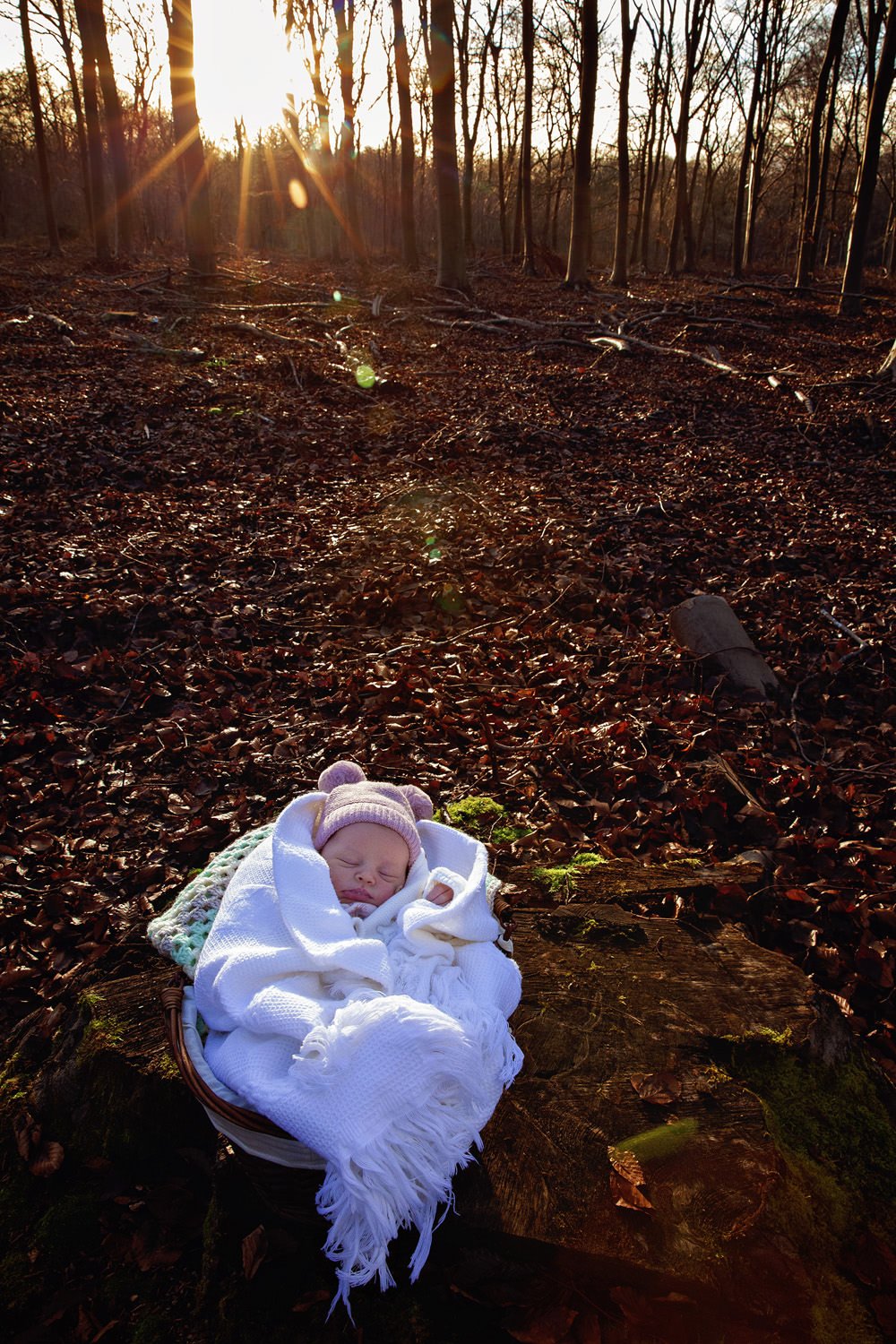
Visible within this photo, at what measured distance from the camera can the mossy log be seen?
1685 mm

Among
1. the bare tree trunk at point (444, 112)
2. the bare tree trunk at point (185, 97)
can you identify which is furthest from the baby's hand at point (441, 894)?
the bare tree trunk at point (185, 97)

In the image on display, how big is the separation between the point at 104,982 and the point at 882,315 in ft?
64.3

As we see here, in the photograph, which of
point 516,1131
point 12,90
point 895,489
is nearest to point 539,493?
point 895,489

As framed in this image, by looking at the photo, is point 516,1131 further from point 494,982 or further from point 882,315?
point 882,315

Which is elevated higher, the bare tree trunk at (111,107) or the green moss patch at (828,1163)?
the bare tree trunk at (111,107)

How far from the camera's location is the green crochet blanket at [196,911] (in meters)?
2.24

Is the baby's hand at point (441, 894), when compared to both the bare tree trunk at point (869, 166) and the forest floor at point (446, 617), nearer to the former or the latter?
the forest floor at point (446, 617)

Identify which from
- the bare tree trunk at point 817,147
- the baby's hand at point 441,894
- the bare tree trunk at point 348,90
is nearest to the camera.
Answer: the baby's hand at point 441,894

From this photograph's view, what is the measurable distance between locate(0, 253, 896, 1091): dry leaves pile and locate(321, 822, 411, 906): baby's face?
1.10 m

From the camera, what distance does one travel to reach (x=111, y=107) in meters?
19.0

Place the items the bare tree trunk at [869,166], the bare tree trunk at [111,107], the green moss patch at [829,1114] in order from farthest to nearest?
1. the bare tree trunk at [111,107]
2. the bare tree trunk at [869,166]
3. the green moss patch at [829,1114]

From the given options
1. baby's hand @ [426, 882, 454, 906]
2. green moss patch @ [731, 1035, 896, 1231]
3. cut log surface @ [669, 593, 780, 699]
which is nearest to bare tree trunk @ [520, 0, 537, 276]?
cut log surface @ [669, 593, 780, 699]

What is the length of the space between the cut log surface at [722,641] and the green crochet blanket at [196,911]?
3051mm

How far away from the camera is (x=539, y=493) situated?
7828mm
